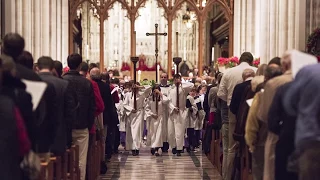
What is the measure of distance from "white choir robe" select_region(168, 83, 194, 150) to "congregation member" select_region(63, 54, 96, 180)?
671cm

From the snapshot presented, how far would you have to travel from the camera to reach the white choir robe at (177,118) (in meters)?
16.9

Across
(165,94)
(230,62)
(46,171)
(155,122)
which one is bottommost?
(155,122)

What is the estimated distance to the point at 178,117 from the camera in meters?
17.0

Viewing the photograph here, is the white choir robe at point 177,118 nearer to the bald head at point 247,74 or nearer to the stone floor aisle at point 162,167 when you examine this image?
the stone floor aisle at point 162,167

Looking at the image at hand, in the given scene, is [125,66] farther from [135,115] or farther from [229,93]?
[229,93]

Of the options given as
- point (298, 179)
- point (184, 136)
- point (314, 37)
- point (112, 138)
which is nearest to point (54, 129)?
Answer: point (298, 179)

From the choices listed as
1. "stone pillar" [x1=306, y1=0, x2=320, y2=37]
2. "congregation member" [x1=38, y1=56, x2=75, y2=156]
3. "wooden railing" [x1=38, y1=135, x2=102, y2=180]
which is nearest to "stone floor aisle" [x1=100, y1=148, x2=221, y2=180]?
"wooden railing" [x1=38, y1=135, x2=102, y2=180]

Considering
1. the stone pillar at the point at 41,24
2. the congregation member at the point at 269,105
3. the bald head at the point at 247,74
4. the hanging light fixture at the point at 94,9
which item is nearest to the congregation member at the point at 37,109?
the congregation member at the point at 269,105

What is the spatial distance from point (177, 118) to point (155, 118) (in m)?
0.50

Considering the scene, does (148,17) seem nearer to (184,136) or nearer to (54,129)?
(184,136)

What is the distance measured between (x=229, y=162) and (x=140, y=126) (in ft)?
20.3

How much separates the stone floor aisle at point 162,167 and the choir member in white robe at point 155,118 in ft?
1.11

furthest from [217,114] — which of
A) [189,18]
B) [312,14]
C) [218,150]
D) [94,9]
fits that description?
[94,9]

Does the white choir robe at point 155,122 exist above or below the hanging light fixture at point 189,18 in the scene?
below
